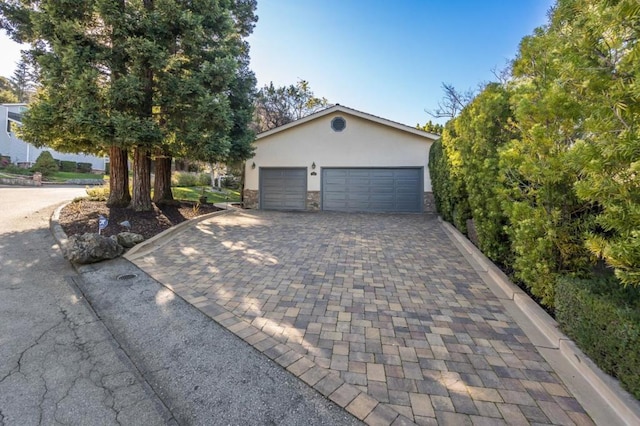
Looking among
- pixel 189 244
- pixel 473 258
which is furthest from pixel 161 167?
pixel 473 258

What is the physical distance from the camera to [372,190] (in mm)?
12875

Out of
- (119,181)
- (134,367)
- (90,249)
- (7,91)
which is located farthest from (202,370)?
(7,91)

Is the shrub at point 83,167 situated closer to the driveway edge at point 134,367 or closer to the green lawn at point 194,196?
the green lawn at point 194,196

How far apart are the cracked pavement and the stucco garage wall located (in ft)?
32.2

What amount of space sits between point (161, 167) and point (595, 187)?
1167 cm

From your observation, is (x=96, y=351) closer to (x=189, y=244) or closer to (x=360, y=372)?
(x=360, y=372)

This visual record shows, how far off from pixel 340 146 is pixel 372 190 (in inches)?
97.6

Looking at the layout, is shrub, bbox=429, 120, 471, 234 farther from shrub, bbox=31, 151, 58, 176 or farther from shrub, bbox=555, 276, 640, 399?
shrub, bbox=31, 151, 58, 176

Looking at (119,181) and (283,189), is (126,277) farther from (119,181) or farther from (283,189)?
(283,189)

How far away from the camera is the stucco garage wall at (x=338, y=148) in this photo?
41.3 feet

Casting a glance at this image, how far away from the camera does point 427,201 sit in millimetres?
12398

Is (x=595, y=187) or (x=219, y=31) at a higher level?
(x=219, y=31)

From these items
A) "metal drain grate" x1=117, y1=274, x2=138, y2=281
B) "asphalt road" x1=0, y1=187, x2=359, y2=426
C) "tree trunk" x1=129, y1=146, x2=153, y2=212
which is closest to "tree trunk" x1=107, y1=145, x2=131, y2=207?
"tree trunk" x1=129, y1=146, x2=153, y2=212

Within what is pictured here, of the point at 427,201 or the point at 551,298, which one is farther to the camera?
the point at 427,201
